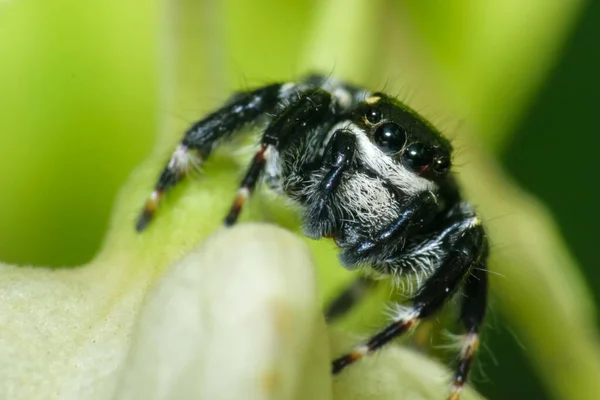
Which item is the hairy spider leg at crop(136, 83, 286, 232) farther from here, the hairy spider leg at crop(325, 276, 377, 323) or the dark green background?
the dark green background

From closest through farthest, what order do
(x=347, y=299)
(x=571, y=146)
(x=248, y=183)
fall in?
(x=248, y=183)
(x=347, y=299)
(x=571, y=146)

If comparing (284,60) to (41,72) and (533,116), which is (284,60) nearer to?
(41,72)

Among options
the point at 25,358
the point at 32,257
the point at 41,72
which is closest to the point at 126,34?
the point at 41,72

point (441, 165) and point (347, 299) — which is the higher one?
point (441, 165)

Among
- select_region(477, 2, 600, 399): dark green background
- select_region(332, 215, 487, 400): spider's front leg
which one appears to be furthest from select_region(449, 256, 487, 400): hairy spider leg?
select_region(477, 2, 600, 399): dark green background

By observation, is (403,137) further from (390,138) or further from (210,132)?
(210,132)

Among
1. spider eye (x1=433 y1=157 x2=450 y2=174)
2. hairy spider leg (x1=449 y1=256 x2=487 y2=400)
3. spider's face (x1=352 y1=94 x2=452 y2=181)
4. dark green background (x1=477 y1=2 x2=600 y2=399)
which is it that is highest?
spider's face (x1=352 y1=94 x2=452 y2=181)

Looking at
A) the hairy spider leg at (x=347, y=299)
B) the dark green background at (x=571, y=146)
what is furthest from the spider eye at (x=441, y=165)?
the dark green background at (x=571, y=146)

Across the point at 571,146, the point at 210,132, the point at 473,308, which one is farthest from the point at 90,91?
the point at 571,146
